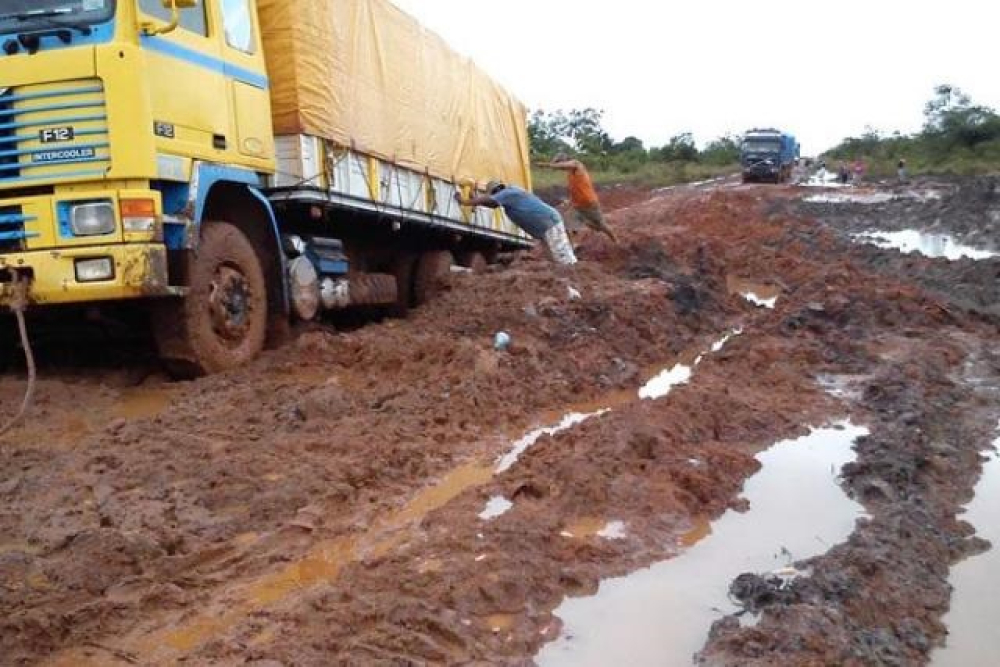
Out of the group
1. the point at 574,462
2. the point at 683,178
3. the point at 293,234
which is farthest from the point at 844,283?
the point at 683,178

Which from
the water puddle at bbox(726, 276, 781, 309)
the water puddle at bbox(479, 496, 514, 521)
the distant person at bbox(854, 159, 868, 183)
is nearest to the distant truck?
the distant person at bbox(854, 159, 868, 183)

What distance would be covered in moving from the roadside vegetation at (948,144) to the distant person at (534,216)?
36.2m

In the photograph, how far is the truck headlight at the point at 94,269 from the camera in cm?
545

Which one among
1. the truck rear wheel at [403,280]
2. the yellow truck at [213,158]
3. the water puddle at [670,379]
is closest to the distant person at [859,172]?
the truck rear wheel at [403,280]

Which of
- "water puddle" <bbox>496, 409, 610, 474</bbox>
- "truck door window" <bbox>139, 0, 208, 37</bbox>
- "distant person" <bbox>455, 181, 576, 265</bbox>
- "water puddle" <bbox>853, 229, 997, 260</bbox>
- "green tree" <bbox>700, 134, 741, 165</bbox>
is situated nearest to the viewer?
"water puddle" <bbox>496, 409, 610, 474</bbox>

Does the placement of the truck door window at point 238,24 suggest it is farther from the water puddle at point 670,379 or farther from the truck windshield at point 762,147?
the truck windshield at point 762,147

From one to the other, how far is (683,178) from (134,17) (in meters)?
45.9

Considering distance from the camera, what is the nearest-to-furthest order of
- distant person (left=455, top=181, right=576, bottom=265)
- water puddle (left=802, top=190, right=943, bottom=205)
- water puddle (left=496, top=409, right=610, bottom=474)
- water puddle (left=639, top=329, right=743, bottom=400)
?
water puddle (left=496, top=409, right=610, bottom=474), water puddle (left=639, top=329, right=743, bottom=400), distant person (left=455, top=181, right=576, bottom=265), water puddle (left=802, top=190, right=943, bottom=205)

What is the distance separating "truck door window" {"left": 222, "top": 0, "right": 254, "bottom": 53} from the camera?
6715 mm

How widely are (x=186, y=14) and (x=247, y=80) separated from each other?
0.71 metres

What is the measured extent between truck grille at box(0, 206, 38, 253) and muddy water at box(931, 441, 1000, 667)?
513 centimetres

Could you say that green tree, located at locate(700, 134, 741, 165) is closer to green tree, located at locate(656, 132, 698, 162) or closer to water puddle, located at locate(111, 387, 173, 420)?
green tree, located at locate(656, 132, 698, 162)

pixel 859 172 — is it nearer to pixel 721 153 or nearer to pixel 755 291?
pixel 721 153

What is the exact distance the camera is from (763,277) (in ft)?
47.2
